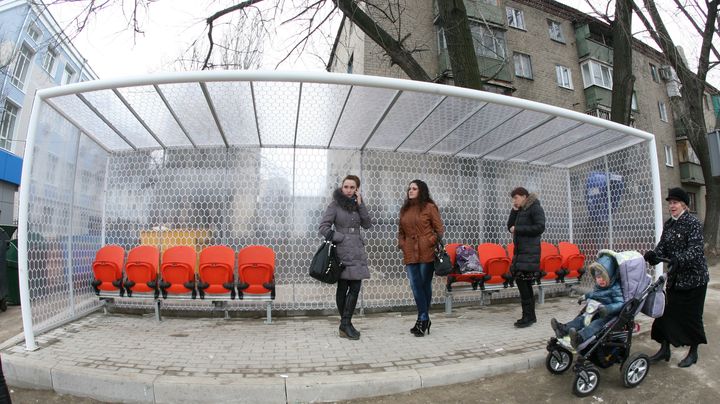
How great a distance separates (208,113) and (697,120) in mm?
15186

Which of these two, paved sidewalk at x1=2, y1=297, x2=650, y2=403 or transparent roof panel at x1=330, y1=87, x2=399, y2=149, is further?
transparent roof panel at x1=330, y1=87, x2=399, y2=149

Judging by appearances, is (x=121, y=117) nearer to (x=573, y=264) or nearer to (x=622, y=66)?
(x=573, y=264)

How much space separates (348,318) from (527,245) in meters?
2.45

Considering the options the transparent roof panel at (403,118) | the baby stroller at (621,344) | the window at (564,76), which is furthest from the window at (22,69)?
the window at (564,76)

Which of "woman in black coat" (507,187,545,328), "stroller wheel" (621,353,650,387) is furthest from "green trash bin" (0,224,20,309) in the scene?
"stroller wheel" (621,353,650,387)

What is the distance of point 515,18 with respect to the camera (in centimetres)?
1969

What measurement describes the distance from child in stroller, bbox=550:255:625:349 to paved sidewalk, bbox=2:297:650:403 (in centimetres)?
65

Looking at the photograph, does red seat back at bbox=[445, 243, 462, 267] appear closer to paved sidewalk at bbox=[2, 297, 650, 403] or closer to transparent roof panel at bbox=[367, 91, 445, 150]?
paved sidewalk at bbox=[2, 297, 650, 403]

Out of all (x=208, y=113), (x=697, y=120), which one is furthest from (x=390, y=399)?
(x=697, y=120)

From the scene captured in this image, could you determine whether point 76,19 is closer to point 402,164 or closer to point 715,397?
point 402,164

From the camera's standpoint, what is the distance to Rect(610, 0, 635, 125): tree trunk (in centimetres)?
872

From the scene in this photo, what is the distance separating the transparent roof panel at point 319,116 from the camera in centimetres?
416

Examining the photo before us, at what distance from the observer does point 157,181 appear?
625cm

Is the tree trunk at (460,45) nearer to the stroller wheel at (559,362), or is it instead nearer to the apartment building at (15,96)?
the stroller wheel at (559,362)
